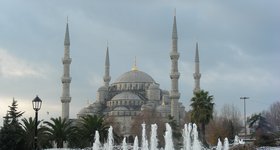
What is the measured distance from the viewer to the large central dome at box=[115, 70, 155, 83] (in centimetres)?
9869

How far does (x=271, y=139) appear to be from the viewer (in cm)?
3822

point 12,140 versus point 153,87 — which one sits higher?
point 153,87

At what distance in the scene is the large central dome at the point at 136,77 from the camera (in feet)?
324

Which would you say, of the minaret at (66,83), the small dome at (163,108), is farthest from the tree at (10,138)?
the small dome at (163,108)

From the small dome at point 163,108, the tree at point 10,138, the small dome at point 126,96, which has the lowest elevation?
the tree at point 10,138

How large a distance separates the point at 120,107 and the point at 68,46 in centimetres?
2182

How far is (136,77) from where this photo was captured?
99188 millimetres

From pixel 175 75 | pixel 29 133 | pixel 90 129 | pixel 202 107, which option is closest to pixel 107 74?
pixel 175 75

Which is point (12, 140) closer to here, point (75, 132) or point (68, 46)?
point (75, 132)

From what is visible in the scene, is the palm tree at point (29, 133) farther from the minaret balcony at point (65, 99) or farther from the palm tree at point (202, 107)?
the minaret balcony at point (65, 99)

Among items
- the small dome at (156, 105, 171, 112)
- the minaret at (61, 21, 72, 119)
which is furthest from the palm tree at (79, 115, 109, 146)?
the small dome at (156, 105, 171, 112)

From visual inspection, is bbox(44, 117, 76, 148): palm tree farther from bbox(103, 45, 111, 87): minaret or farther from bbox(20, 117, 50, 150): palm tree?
bbox(103, 45, 111, 87): minaret

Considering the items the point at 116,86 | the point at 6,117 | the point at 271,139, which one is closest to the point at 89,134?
the point at 6,117

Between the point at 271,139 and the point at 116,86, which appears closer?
the point at 271,139
